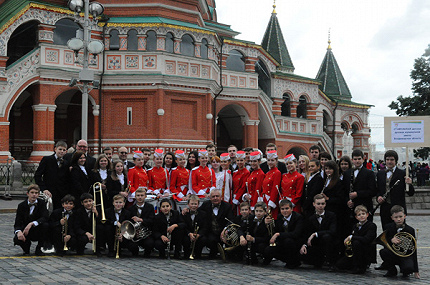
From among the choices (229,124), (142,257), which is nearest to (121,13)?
(229,124)

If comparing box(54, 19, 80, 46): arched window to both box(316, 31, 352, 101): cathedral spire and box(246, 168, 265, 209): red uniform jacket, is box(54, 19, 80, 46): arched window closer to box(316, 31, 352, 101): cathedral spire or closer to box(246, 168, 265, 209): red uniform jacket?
box(246, 168, 265, 209): red uniform jacket

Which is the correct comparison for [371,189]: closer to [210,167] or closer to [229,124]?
[210,167]

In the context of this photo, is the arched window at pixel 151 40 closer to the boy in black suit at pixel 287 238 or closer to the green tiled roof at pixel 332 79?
the boy in black suit at pixel 287 238

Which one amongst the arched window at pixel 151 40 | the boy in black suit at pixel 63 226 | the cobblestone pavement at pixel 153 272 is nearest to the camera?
the cobblestone pavement at pixel 153 272

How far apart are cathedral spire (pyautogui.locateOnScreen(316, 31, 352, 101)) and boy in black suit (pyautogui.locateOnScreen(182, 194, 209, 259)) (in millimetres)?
33886

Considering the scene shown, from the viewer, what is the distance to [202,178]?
11.6m

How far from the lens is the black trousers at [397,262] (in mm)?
8594

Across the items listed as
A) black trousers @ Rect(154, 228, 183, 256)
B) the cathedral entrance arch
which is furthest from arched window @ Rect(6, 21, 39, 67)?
black trousers @ Rect(154, 228, 183, 256)

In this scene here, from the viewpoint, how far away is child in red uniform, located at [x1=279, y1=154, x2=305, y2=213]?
10.0 m

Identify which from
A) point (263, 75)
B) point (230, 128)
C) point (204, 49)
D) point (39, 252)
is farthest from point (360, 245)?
point (263, 75)

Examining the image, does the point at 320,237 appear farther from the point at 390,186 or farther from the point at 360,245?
the point at 390,186

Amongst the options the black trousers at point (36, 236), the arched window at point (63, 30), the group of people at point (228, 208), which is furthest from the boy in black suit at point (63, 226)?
the arched window at point (63, 30)

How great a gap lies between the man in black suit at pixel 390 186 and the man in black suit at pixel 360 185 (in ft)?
0.48

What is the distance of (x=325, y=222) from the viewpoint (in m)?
9.46
